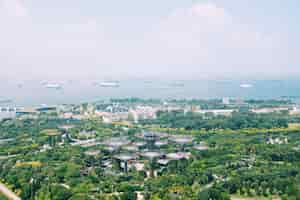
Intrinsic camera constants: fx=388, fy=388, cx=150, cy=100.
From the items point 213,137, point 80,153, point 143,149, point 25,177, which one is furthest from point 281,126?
point 25,177

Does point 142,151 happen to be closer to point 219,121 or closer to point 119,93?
point 219,121

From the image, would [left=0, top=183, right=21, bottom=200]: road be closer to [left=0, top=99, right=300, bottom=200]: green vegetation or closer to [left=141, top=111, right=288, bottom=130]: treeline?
[left=0, top=99, right=300, bottom=200]: green vegetation

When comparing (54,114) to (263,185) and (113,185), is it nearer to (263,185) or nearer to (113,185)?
(113,185)

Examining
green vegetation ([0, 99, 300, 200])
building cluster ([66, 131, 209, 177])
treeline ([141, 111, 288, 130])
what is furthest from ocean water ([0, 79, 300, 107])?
building cluster ([66, 131, 209, 177])

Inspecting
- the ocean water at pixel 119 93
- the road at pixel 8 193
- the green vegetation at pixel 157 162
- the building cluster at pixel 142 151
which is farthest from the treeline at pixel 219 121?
the ocean water at pixel 119 93

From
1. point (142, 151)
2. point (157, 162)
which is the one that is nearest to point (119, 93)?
point (142, 151)

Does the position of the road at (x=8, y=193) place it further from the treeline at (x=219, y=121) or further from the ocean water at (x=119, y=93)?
the ocean water at (x=119, y=93)

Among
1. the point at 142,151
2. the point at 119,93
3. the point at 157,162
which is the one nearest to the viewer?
the point at 157,162

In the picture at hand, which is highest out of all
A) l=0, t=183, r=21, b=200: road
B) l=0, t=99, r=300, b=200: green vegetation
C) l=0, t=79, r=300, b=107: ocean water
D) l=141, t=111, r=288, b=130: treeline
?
l=0, t=79, r=300, b=107: ocean water

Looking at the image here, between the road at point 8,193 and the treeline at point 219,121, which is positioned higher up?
the treeline at point 219,121
